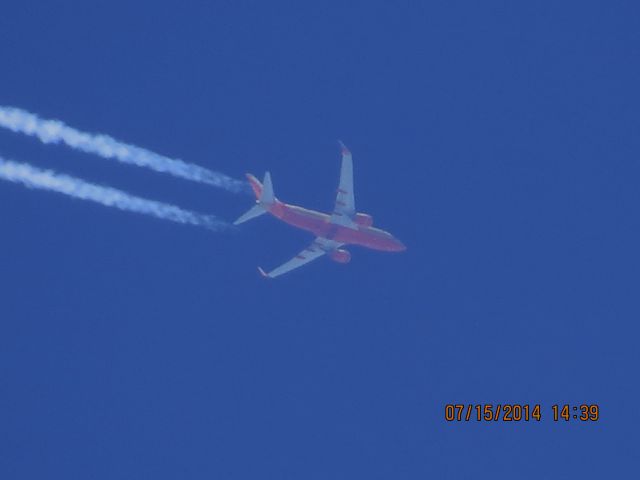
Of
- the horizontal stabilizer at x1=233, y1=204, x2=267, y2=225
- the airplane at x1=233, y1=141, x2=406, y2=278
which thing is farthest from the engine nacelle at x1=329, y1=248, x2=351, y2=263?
the horizontal stabilizer at x1=233, y1=204, x2=267, y2=225

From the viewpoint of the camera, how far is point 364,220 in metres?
109

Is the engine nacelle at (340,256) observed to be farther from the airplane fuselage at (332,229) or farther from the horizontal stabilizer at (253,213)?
the horizontal stabilizer at (253,213)

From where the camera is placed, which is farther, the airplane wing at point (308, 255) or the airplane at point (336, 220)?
the airplane wing at point (308, 255)

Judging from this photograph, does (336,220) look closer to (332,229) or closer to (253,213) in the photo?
(332,229)

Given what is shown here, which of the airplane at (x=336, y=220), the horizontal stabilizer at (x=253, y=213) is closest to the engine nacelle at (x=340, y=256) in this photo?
the airplane at (x=336, y=220)

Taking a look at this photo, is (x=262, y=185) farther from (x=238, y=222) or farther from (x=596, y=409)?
(x=596, y=409)

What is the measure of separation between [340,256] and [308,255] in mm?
1911

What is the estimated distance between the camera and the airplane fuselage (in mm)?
108438

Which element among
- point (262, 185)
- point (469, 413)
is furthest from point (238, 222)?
point (469, 413)

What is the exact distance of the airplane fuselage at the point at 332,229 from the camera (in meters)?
108

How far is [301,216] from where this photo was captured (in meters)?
109

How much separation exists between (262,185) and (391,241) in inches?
261

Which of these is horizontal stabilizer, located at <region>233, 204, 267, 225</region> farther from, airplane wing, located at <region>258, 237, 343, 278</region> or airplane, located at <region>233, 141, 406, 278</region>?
airplane wing, located at <region>258, 237, 343, 278</region>

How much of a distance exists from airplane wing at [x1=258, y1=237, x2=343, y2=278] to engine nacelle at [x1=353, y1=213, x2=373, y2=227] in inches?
76.2
